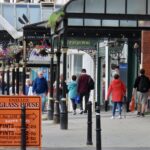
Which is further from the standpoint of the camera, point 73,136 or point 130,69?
point 130,69

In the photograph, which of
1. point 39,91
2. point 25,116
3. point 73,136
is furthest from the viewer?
point 39,91

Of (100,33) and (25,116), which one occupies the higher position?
(100,33)

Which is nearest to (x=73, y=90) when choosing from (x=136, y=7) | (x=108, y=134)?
(x=136, y=7)

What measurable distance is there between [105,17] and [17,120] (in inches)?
326

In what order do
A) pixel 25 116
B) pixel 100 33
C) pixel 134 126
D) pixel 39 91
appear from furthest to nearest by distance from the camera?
pixel 39 91, pixel 100 33, pixel 134 126, pixel 25 116

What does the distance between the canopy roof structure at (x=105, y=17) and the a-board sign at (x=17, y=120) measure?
7.22m

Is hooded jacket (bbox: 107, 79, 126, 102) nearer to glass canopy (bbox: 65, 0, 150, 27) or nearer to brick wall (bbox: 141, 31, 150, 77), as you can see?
brick wall (bbox: 141, 31, 150, 77)

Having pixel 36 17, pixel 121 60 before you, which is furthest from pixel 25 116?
pixel 36 17

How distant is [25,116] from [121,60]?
17237 mm

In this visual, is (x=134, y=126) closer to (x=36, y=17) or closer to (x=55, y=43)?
(x=55, y=43)

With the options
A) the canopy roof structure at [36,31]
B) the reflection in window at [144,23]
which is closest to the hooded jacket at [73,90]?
the canopy roof structure at [36,31]

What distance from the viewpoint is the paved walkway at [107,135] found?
16109mm

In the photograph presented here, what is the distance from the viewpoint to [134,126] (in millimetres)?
21688

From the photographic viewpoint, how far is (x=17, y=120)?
14438mm
